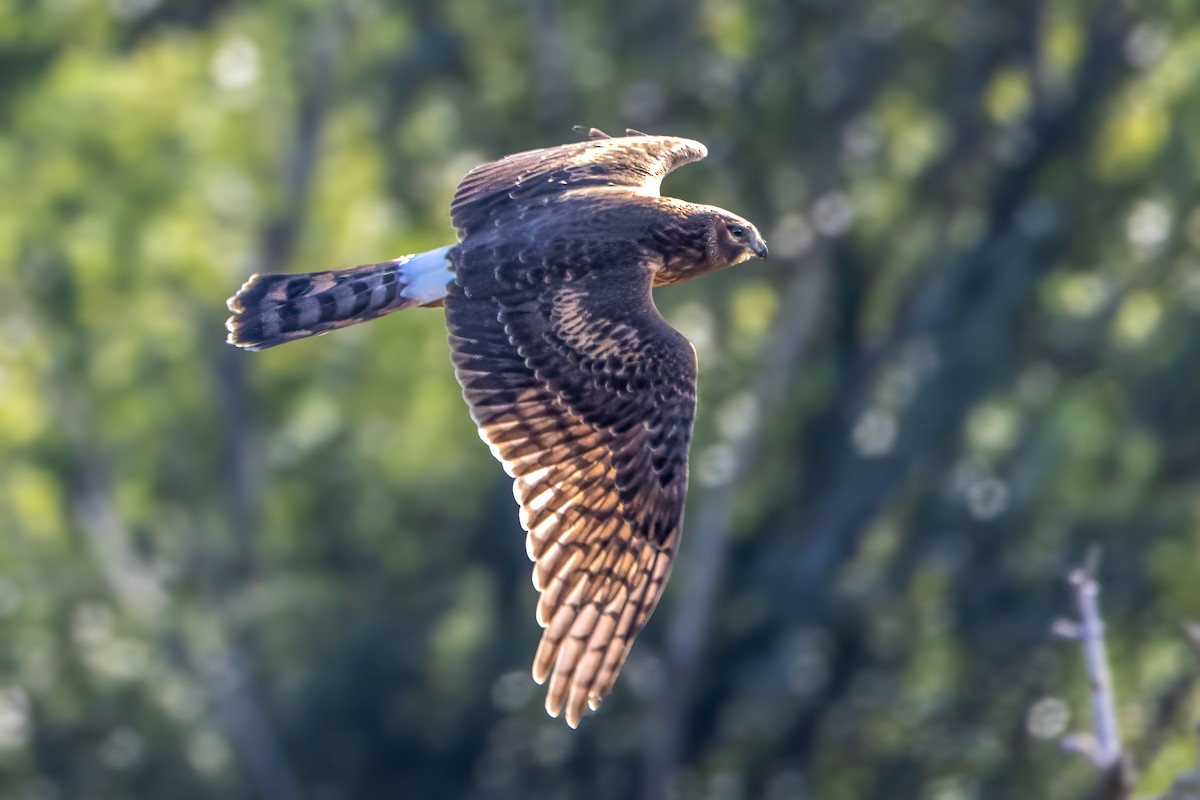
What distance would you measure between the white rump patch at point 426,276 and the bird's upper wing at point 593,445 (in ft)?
1.08

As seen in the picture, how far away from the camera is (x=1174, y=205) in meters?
8.52

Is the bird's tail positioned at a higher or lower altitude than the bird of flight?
higher

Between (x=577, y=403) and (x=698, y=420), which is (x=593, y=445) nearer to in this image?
(x=577, y=403)

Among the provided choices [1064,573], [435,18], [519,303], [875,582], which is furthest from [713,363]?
[519,303]

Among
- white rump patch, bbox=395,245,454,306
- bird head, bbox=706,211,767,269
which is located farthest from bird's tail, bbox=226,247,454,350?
bird head, bbox=706,211,767,269

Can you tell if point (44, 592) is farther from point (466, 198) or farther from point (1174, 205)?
point (1174, 205)

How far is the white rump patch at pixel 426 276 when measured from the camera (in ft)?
16.8

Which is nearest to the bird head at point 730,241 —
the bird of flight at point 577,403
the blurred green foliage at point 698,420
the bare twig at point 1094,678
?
the bird of flight at point 577,403

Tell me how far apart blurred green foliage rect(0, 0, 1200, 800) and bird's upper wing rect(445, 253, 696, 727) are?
370cm

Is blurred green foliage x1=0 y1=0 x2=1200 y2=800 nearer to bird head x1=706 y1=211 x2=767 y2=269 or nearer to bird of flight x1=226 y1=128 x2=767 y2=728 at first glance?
bird head x1=706 y1=211 x2=767 y2=269

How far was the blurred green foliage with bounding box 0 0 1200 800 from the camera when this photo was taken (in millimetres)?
8383

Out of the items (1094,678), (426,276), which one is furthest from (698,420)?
(1094,678)

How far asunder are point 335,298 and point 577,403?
91 centimetres

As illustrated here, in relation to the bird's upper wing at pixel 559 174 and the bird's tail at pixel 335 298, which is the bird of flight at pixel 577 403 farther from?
the bird's upper wing at pixel 559 174
